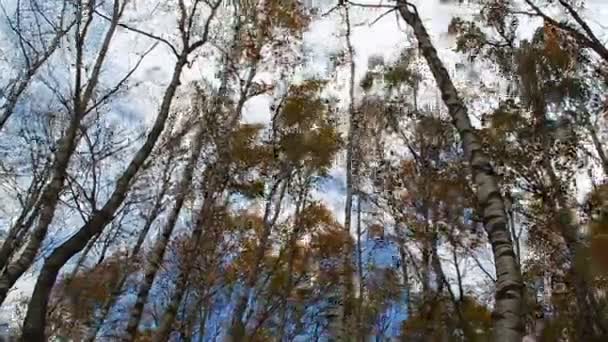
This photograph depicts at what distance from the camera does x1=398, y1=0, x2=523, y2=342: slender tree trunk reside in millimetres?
3598

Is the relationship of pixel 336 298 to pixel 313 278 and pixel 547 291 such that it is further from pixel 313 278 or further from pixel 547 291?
pixel 313 278

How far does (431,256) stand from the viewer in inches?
467

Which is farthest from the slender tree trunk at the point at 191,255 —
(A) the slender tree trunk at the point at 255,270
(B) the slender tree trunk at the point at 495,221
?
(B) the slender tree trunk at the point at 495,221

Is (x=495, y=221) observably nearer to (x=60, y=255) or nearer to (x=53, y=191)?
(x=60, y=255)

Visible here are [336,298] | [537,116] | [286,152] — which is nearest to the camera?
[336,298]

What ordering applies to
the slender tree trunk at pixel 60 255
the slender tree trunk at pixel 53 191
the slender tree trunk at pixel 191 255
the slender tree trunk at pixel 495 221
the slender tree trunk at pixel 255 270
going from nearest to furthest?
the slender tree trunk at pixel 495 221 < the slender tree trunk at pixel 60 255 < the slender tree trunk at pixel 53 191 < the slender tree trunk at pixel 191 255 < the slender tree trunk at pixel 255 270

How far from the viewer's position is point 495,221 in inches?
164

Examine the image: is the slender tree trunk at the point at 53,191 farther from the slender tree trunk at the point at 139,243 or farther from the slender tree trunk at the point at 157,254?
the slender tree trunk at the point at 139,243

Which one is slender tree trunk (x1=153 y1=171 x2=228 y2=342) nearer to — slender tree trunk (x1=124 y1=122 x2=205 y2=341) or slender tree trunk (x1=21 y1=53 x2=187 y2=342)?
slender tree trunk (x1=124 y1=122 x2=205 y2=341)

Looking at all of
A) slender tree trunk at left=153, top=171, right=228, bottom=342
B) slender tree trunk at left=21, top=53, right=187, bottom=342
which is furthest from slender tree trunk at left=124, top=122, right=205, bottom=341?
slender tree trunk at left=21, top=53, right=187, bottom=342

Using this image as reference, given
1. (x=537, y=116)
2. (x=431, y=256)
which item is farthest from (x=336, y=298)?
(x=537, y=116)

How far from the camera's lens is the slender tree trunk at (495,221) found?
11.8 ft

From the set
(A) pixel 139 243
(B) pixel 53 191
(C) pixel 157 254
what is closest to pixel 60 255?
(B) pixel 53 191

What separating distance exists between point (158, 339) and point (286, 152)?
6.39 meters
